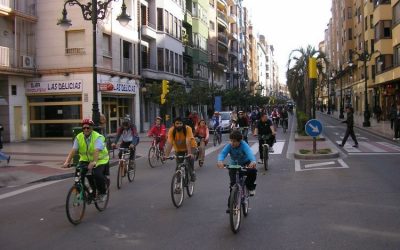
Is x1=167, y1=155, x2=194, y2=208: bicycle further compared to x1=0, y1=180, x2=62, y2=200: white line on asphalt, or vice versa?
x1=0, y1=180, x2=62, y2=200: white line on asphalt

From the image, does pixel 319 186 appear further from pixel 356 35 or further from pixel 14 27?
pixel 356 35

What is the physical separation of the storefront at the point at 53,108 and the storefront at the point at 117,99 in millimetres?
1757

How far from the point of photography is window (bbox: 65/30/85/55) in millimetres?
28828

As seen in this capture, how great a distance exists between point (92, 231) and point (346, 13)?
242 feet

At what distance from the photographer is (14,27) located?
27688 millimetres

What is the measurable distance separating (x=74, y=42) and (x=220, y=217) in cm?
2331

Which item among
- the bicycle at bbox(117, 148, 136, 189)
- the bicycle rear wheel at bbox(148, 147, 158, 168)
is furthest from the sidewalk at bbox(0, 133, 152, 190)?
Result: the bicycle at bbox(117, 148, 136, 189)

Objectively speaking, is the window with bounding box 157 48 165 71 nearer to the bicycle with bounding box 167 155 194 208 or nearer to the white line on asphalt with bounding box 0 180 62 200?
the white line on asphalt with bounding box 0 180 62 200

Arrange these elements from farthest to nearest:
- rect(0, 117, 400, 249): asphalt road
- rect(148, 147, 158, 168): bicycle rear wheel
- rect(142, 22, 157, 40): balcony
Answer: rect(142, 22, 157, 40): balcony
rect(148, 147, 158, 168): bicycle rear wheel
rect(0, 117, 400, 249): asphalt road

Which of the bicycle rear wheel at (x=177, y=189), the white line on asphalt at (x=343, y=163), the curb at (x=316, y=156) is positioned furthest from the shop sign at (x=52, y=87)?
the bicycle rear wheel at (x=177, y=189)

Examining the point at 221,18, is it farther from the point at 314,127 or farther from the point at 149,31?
the point at 314,127

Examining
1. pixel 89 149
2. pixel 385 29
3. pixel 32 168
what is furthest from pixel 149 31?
pixel 89 149

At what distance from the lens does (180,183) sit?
29.9ft

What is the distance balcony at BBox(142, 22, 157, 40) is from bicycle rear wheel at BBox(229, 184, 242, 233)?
100ft
